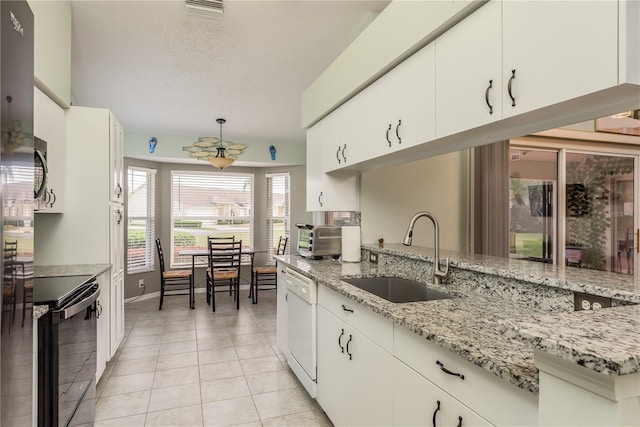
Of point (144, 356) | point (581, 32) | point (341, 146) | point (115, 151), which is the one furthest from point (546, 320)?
point (144, 356)

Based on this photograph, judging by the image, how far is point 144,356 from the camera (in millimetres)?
3377

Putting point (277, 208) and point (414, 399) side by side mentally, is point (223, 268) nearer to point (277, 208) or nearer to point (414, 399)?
point (277, 208)

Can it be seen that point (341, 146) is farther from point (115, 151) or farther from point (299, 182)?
point (299, 182)

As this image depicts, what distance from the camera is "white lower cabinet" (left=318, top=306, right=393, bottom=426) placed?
1566 millimetres

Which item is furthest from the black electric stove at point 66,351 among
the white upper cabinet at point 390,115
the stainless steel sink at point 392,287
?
the white upper cabinet at point 390,115

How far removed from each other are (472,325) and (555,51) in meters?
0.96

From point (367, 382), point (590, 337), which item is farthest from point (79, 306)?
point (590, 337)

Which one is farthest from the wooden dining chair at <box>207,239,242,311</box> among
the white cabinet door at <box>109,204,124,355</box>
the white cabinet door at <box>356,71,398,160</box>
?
the white cabinet door at <box>356,71,398,160</box>

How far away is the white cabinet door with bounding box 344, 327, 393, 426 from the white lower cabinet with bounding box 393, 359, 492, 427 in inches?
2.5

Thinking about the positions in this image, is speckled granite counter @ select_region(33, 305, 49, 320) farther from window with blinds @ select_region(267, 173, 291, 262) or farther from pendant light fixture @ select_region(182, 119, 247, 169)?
window with blinds @ select_region(267, 173, 291, 262)

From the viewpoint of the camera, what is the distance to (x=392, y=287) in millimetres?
2461

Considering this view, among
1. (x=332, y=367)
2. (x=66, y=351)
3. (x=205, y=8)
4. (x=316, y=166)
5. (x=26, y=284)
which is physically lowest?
(x=332, y=367)

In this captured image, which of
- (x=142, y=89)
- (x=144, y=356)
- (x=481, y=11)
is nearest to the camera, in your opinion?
(x=481, y=11)

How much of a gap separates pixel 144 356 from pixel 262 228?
3566 millimetres
